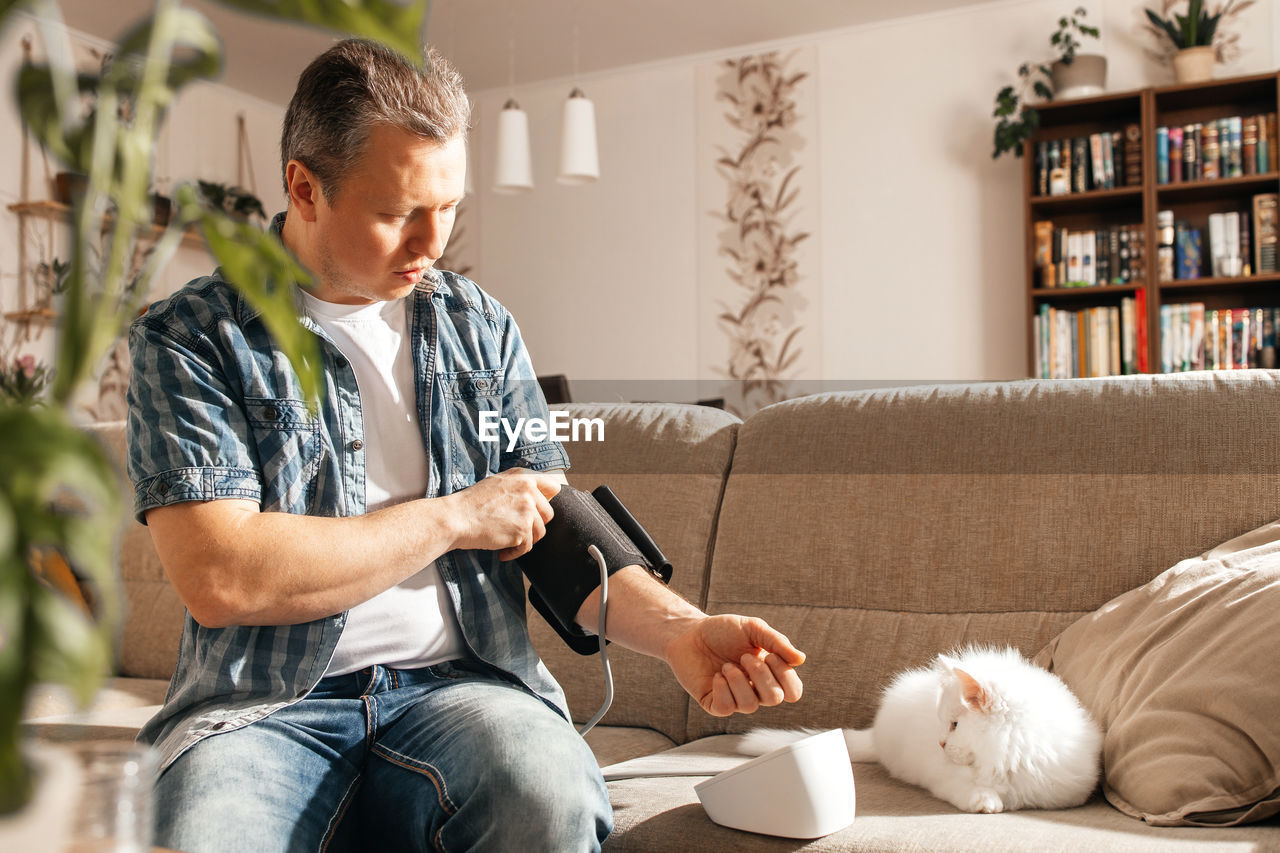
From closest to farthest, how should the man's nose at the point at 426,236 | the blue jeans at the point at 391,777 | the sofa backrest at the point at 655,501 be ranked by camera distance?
1. the blue jeans at the point at 391,777
2. the man's nose at the point at 426,236
3. the sofa backrest at the point at 655,501

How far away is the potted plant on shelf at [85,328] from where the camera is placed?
9.4 inches

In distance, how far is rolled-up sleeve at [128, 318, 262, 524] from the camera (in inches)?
39.5

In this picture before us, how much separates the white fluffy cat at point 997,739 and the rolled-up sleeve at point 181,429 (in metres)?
0.82

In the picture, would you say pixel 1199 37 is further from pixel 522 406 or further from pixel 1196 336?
pixel 522 406

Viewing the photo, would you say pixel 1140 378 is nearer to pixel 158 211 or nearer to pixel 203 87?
pixel 158 211

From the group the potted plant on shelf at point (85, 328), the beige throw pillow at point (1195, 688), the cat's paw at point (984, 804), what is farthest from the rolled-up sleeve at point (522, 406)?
the potted plant on shelf at point (85, 328)

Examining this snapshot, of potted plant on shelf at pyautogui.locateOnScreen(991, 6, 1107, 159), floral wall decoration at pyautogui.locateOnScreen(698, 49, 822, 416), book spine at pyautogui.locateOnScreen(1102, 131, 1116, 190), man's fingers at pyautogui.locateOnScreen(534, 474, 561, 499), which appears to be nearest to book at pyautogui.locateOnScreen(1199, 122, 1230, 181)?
book spine at pyautogui.locateOnScreen(1102, 131, 1116, 190)

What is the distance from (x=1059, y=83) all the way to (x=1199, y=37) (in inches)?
19.8

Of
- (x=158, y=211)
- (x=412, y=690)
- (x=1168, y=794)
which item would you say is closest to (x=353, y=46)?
(x=412, y=690)

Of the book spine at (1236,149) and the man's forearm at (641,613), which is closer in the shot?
the man's forearm at (641,613)

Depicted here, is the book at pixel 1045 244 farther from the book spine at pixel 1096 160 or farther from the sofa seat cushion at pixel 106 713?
the sofa seat cushion at pixel 106 713

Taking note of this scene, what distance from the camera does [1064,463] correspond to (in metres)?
1.53

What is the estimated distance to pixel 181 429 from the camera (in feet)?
3.35

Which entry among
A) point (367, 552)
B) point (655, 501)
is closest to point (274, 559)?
point (367, 552)
